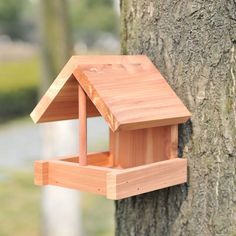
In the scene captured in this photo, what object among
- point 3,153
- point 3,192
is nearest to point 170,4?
point 3,192

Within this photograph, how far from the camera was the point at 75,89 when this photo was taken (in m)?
1.60

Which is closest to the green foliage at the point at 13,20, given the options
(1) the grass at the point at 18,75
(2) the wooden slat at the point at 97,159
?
(1) the grass at the point at 18,75

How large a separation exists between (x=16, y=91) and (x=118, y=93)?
43.8 feet

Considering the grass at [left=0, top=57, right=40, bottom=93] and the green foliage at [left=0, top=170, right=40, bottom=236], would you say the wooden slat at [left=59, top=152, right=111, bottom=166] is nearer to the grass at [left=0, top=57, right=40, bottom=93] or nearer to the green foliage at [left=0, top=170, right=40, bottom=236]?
the green foliage at [left=0, top=170, right=40, bottom=236]

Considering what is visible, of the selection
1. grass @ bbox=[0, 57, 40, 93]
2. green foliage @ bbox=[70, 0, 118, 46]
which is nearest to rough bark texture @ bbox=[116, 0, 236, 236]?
grass @ bbox=[0, 57, 40, 93]

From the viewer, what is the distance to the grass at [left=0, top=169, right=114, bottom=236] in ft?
18.4

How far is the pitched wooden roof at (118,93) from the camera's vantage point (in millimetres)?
1447

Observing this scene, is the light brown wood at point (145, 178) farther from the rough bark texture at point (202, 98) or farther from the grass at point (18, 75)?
the grass at point (18, 75)

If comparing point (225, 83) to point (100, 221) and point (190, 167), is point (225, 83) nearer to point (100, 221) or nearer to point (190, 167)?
point (190, 167)

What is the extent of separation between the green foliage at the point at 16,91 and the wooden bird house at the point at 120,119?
1189 centimetres

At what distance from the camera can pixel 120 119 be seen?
1.40 m

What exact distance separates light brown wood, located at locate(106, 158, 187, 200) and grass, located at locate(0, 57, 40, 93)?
12143 mm

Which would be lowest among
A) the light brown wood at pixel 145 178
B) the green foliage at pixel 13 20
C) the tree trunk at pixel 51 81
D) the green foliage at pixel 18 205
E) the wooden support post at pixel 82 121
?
the green foliage at pixel 13 20

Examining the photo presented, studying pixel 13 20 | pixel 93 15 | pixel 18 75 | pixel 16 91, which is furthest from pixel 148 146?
pixel 93 15
